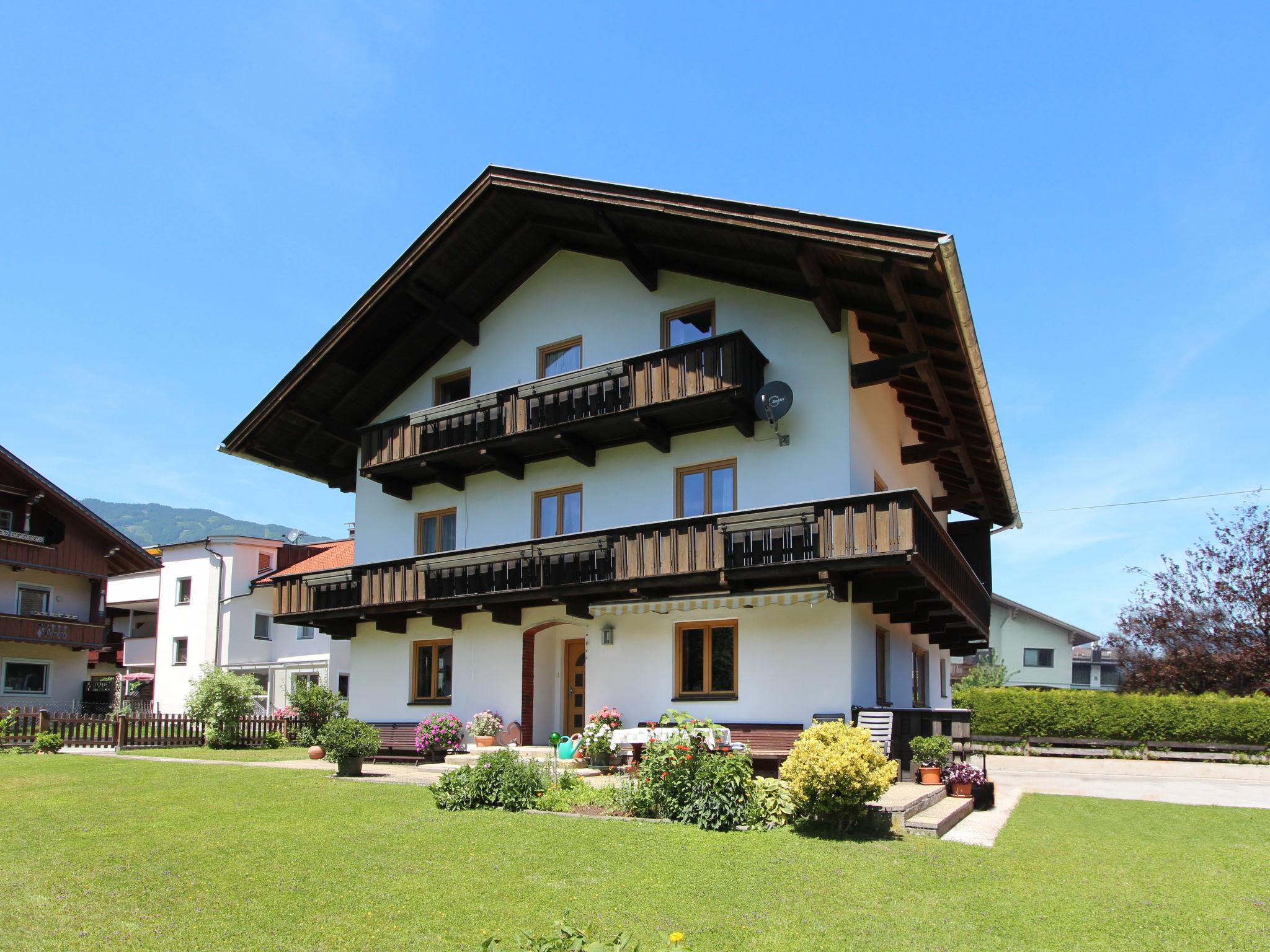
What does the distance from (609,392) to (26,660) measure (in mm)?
27759

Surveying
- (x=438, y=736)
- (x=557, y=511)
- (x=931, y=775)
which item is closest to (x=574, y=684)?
(x=438, y=736)

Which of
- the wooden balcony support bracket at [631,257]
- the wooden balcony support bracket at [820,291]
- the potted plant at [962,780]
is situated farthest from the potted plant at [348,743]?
the wooden balcony support bracket at [820,291]

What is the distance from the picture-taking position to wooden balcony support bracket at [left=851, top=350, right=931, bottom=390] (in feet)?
60.1

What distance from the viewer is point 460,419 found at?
76.3ft

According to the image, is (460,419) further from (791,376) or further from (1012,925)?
(1012,925)

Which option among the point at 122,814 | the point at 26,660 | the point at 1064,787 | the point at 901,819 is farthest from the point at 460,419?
the point at 26,660

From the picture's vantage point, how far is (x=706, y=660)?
65.5ft

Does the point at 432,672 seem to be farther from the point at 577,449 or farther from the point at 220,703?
the point at 220,703

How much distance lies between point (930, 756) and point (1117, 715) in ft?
63.3

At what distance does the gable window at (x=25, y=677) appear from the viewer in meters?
36.1

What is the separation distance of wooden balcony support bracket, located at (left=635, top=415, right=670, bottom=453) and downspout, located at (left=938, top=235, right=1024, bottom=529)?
6066 millimetres

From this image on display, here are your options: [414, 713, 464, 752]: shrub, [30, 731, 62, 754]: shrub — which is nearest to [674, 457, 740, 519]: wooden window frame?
[414, 713, 464, 752]: shrub

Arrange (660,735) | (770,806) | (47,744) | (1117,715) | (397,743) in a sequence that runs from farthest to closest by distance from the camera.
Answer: (1117,715), (47,744), (397,743), (660,735), (770,806)

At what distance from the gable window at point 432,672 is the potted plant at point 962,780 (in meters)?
11.9
